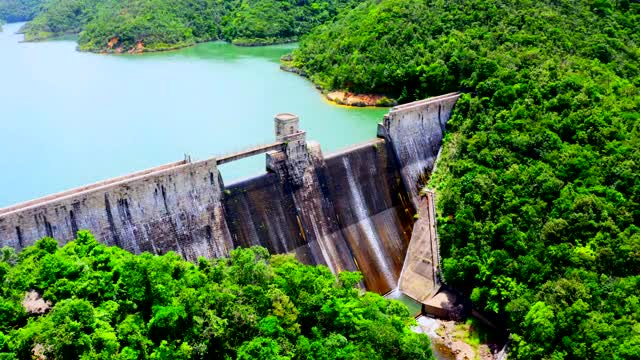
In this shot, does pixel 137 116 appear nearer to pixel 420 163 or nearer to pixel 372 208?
pixel 372 208

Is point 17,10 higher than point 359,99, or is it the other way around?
point 17,10

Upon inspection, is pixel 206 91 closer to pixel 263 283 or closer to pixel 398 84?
pixel 398 84

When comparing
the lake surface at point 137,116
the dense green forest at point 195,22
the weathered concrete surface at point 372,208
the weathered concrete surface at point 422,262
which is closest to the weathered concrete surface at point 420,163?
the weathered concrete surface at point 422,262

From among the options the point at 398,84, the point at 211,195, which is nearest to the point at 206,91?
the point at 398,84

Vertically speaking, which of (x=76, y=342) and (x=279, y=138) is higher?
(x=279, y=138)

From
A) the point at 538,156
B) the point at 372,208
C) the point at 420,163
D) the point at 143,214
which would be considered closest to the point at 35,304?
the point at 143,214

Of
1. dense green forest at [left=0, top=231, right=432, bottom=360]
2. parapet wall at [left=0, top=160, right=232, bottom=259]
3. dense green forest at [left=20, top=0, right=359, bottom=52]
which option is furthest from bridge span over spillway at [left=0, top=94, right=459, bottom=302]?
dense green forest at [left=20, top=0, right=359, bottom=52]
